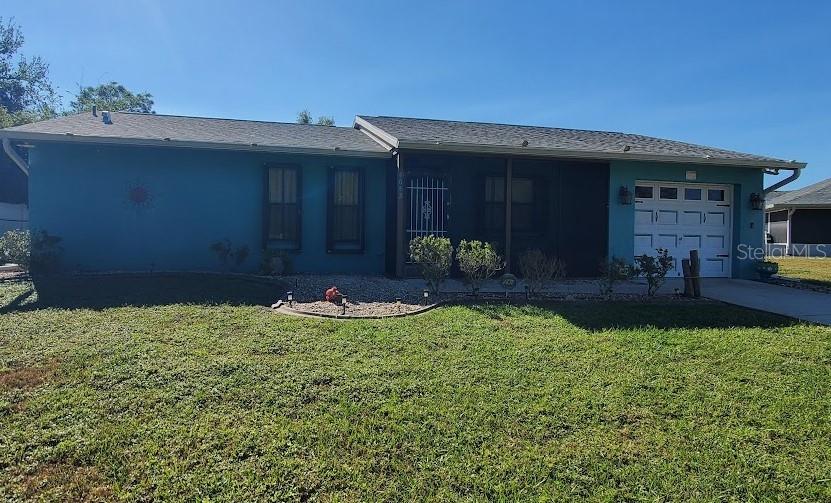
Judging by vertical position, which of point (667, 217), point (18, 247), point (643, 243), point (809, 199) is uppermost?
point (809, 199)

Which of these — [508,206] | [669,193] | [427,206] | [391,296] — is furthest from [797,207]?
[391,296]

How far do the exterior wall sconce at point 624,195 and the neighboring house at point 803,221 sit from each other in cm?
1702

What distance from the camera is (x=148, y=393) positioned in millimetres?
3814

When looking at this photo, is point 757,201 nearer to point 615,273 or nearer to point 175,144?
point 615,273

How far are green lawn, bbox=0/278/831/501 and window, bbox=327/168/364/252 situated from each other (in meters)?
4.42

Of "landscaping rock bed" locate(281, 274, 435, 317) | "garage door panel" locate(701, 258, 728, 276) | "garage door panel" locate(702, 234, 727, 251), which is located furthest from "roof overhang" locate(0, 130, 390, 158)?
"garage door panel" locate(701, 258, 728, 276)

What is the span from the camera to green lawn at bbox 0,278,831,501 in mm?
2898

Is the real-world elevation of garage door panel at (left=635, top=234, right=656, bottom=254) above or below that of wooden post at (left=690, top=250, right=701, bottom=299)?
above

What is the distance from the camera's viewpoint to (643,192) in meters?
10.8

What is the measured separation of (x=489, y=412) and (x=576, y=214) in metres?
8.02

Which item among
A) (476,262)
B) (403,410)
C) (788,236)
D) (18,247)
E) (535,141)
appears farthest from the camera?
(788,236)

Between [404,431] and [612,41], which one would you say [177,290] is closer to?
[404,431]

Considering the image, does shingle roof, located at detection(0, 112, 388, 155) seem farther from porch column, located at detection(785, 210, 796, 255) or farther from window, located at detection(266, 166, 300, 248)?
porch column, located at detection(785, 210, 796, 255)

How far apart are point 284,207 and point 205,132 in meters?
2.38
